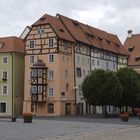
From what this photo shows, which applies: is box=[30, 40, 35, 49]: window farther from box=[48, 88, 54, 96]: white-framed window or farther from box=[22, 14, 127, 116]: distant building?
box=[48, 88, 54, 96]: white-framed window

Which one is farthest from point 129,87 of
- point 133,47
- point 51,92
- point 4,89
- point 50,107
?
point 133,47

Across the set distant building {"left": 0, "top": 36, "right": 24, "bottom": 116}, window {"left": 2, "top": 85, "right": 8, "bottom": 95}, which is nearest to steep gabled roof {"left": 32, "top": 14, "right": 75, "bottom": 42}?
distant building {"left": 0, "top": 36, "right": 24, "bottom": 116}

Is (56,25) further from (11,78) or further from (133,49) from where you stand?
(133,49)

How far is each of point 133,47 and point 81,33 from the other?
2985cm

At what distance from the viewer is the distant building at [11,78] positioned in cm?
8844

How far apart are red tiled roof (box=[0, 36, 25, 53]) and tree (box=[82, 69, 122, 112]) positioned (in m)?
20.3

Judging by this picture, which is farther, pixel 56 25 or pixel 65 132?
pixel 56 25

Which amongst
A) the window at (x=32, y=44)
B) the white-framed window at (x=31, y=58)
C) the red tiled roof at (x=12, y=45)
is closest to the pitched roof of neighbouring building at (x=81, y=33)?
the window at (x=32, y=44)

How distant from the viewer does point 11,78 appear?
8875cm

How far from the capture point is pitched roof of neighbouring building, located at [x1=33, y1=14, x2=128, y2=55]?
86.5m

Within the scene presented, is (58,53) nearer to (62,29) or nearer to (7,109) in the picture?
(62,29)

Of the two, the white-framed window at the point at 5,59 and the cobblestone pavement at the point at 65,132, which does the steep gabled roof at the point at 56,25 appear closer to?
the white-framed window at the point at 5,59

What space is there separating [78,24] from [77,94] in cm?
1778

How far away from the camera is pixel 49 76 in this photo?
8562 centimetres
